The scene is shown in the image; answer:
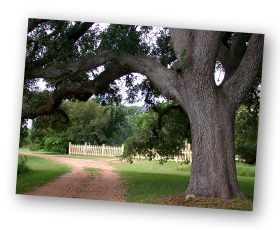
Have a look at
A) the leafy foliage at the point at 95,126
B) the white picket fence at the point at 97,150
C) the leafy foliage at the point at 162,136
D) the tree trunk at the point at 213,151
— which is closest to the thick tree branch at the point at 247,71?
the tree trunk at the point at 213,151

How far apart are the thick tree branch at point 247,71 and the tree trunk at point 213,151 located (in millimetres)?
275

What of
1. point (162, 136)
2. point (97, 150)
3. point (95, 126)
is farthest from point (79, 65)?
point (97, 150)

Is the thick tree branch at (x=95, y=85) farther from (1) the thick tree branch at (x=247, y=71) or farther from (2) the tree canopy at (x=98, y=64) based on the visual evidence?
(1) the thick tree branch at (x=247, y=71)

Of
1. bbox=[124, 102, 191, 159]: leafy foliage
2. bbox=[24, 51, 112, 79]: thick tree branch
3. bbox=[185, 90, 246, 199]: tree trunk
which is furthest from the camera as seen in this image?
bbox=[124, 102, 191, 159]: leafy foliage

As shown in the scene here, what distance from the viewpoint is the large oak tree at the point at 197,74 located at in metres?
6.04

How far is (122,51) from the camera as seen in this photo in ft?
22.5

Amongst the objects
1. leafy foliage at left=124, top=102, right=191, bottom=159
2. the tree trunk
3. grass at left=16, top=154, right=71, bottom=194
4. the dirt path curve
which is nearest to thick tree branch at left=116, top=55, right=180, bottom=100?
the tree trunk

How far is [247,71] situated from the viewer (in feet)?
20.3

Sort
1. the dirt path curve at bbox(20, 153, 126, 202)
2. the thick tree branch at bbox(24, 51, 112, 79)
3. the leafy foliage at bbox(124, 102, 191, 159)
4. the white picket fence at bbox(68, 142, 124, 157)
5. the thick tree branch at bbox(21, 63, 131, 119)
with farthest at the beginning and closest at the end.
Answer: the white picket fence at bbox(68, 142, 124, 157), the leafy foliage at bbox(124, 102, 191, 159), the thick tree branch at bbox(21, 63, 131, 119), the dirt path curve at bbox(20, 153, 126, 202), the thick tree branch at bbox(24, 51, 112, 79)

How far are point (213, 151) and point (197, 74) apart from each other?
166 centimetres

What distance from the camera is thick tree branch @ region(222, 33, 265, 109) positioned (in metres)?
6.11

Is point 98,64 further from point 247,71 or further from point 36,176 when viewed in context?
point 36,176

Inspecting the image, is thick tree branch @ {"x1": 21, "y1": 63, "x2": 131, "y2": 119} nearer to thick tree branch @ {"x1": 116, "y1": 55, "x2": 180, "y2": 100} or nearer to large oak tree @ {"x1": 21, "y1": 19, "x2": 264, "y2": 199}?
large oak tree @ {"x1": 21, "y1": 19, "x2": 264, "y2": 199}
